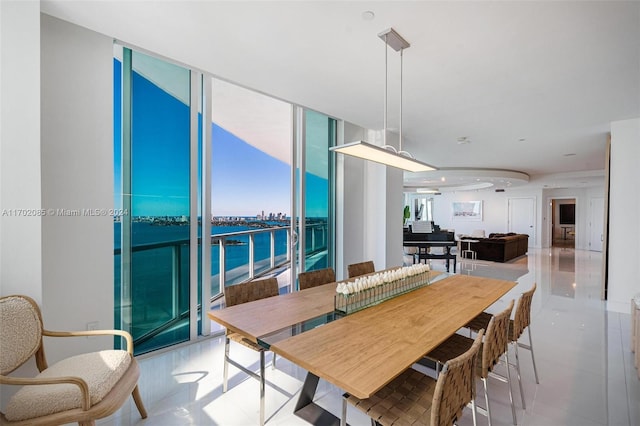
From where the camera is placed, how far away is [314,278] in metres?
2.75

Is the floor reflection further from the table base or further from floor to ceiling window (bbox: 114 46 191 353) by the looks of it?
floor to ceiling window (bbox: 114 46 191 353)

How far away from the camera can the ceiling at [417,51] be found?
6.48ft

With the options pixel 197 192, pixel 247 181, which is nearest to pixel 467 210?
pixel 247 181

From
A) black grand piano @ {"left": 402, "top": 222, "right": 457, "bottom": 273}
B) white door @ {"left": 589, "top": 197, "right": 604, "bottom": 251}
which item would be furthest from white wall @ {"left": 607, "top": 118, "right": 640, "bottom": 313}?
white door @ {"left": 589, "top": 197, "right": 604, "bottom": 251}

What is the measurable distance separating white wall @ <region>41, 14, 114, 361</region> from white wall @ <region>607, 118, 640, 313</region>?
20.0 ft

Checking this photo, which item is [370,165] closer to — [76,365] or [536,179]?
[76,365]

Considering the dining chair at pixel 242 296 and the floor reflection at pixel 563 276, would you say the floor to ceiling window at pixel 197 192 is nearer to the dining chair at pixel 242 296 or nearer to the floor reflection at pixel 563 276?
the dining chair at pixel 242 296

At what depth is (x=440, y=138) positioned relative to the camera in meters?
5.28

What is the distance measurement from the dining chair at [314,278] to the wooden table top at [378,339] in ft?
2.61

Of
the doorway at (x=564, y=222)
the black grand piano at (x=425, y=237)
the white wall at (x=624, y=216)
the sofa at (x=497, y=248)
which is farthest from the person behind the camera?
the doorway at (x=564, y=222)

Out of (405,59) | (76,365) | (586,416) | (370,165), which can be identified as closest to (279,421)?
(76,365)

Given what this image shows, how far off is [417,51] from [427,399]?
2477 millimetres

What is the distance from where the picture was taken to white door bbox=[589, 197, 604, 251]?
35.8ft

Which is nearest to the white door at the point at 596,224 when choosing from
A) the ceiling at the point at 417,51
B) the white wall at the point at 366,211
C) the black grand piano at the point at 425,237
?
the black grand piano at the point at 425,237
